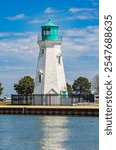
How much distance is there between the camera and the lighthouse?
211 ft

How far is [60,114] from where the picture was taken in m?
58.9

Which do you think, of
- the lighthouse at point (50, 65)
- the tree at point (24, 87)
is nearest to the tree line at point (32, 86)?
the tree at point (24, 87)

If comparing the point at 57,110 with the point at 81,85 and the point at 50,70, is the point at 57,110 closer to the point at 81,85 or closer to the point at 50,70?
the point at 50,70

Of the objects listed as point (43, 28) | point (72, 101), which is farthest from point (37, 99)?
point (43, 28)

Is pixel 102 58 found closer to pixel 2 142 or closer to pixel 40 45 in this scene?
pixel 2 142

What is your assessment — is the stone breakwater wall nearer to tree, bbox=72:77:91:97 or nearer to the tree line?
the tree line

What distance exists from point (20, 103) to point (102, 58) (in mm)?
62730

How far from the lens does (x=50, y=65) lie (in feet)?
215

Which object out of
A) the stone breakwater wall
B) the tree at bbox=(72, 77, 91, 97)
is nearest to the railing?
the stone breakwater wall

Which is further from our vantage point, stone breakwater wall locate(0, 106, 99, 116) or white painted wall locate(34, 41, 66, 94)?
white painted wall locate(34, 41, 66, 94)

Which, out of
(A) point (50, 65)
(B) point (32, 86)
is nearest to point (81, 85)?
(B) point (32, 86)

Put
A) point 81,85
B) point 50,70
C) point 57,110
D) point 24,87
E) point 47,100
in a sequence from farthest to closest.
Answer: point 81,85 → point 24,87 → point 50,70 → point 47,100 → point 57,110

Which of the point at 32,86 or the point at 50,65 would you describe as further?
the point at 32,86

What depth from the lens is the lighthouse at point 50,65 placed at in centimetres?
6425
